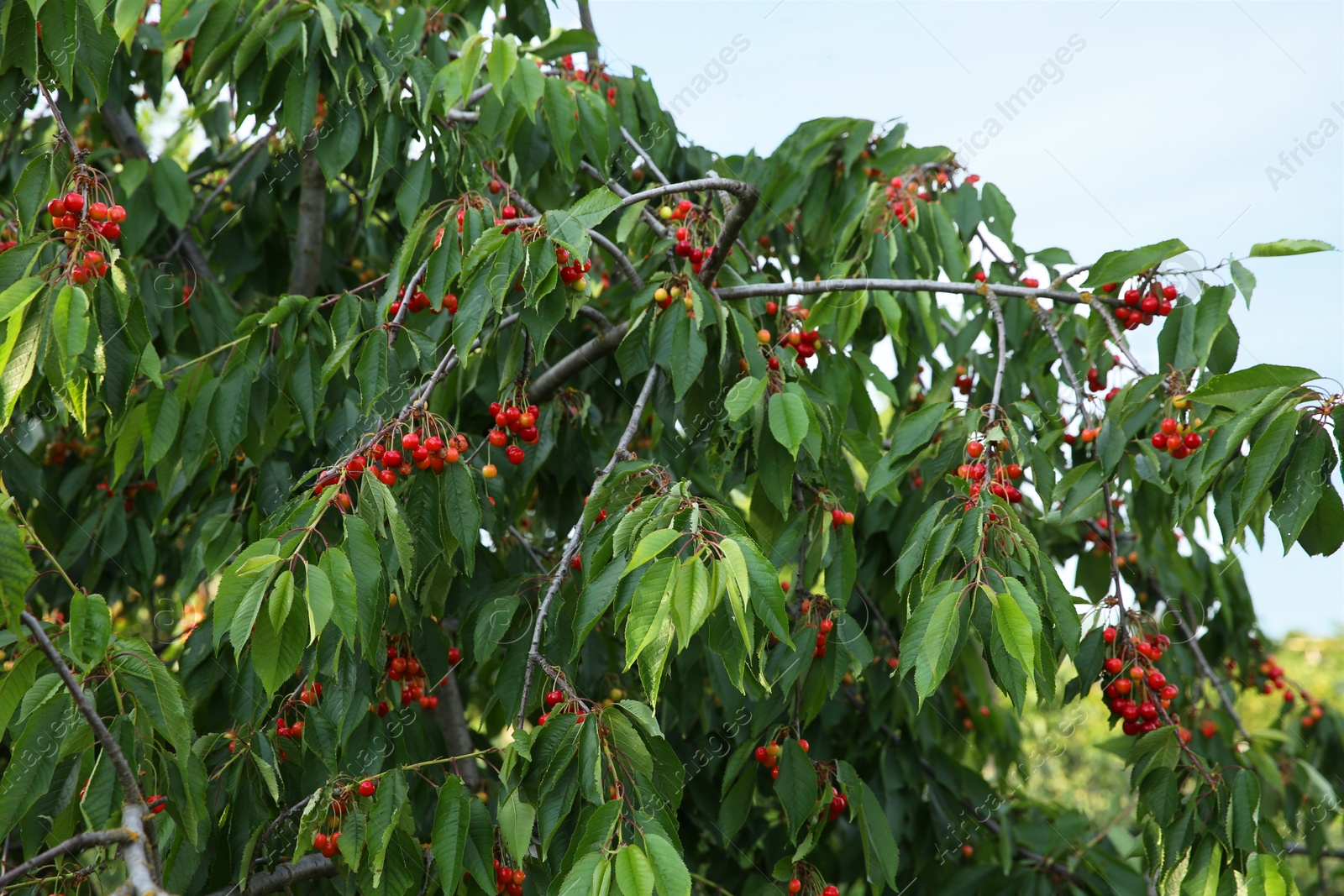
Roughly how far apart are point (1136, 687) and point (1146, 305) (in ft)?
2.48

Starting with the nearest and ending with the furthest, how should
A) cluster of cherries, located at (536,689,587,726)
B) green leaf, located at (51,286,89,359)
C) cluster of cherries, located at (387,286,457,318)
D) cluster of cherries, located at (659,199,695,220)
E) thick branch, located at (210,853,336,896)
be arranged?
green leaf, located at (51,286,89,359) → cluster of cherries, located at (536,689,587,726) → thick branch, located at (210,853,336,896) → cluster of cherries, located at (387,286,457,318) → cluster of cherries, located at (659,199,695,220)

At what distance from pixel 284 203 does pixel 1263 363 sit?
302 cm

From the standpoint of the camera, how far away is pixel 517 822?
1623mm

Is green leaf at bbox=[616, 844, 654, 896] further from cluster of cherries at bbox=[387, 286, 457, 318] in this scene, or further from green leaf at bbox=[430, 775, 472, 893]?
cluster of cherries at bbox=[387, 286, 457, 318]

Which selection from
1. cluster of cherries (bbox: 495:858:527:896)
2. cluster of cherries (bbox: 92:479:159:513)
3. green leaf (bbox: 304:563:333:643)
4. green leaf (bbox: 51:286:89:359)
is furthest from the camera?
cluster of cherries (bbox: 92:479:159:513)

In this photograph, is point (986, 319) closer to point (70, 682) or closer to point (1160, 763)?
point (1160, 763)

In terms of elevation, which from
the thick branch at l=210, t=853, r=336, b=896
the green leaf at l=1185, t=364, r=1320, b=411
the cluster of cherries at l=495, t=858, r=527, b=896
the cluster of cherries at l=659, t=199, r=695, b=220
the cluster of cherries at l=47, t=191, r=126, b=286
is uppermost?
the cluster of cherries at l=659, t=199, r=695, b=220

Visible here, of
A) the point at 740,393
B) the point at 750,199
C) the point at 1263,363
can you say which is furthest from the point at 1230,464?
the point at 750,199

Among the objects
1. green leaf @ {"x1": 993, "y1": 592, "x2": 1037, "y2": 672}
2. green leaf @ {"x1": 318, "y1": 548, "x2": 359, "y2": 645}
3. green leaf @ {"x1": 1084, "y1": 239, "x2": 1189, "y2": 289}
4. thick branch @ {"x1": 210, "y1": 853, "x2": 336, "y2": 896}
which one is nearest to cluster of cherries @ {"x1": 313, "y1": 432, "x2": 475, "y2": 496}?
green leaf @ {"x1": 318, "y1": 548, "x2": 359, "y2": 645}

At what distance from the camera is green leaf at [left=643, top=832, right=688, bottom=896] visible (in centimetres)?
138

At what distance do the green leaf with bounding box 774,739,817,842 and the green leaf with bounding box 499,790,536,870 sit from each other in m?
0.59

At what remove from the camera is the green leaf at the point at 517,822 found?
1599 millimetres

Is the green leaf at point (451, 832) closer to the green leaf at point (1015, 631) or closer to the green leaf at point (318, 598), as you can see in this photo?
the green leaf at point (318, 598)

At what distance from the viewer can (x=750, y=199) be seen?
2172mm
